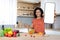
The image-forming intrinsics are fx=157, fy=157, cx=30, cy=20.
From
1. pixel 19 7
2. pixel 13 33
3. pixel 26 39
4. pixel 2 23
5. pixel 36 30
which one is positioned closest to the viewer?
pixel 26 39

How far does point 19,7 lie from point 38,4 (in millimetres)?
497

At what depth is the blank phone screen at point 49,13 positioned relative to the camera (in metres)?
2.51

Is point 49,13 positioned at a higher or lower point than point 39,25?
higher

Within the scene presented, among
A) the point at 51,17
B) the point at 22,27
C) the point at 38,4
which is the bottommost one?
the point at 22,27

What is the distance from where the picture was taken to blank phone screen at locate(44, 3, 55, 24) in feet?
8.23

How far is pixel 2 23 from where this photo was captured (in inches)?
143

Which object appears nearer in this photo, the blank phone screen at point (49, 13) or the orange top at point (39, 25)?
the blank phone screen at point (49, 13)

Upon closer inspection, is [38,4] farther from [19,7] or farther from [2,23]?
[2,23]

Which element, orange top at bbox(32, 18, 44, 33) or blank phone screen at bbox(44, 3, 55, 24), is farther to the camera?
orange top at bbox(32, 18, 44, 33)

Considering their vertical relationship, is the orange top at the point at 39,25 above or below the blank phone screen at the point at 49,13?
below

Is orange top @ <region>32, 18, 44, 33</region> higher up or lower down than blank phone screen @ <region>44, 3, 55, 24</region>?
lower down

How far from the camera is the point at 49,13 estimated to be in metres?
2.75

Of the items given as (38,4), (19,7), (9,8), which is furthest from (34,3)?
(9,8)

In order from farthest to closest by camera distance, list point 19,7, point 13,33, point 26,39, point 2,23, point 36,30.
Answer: point 19,7 → point 2,23 → point 36,30 → point 13,33 → point 26,39
